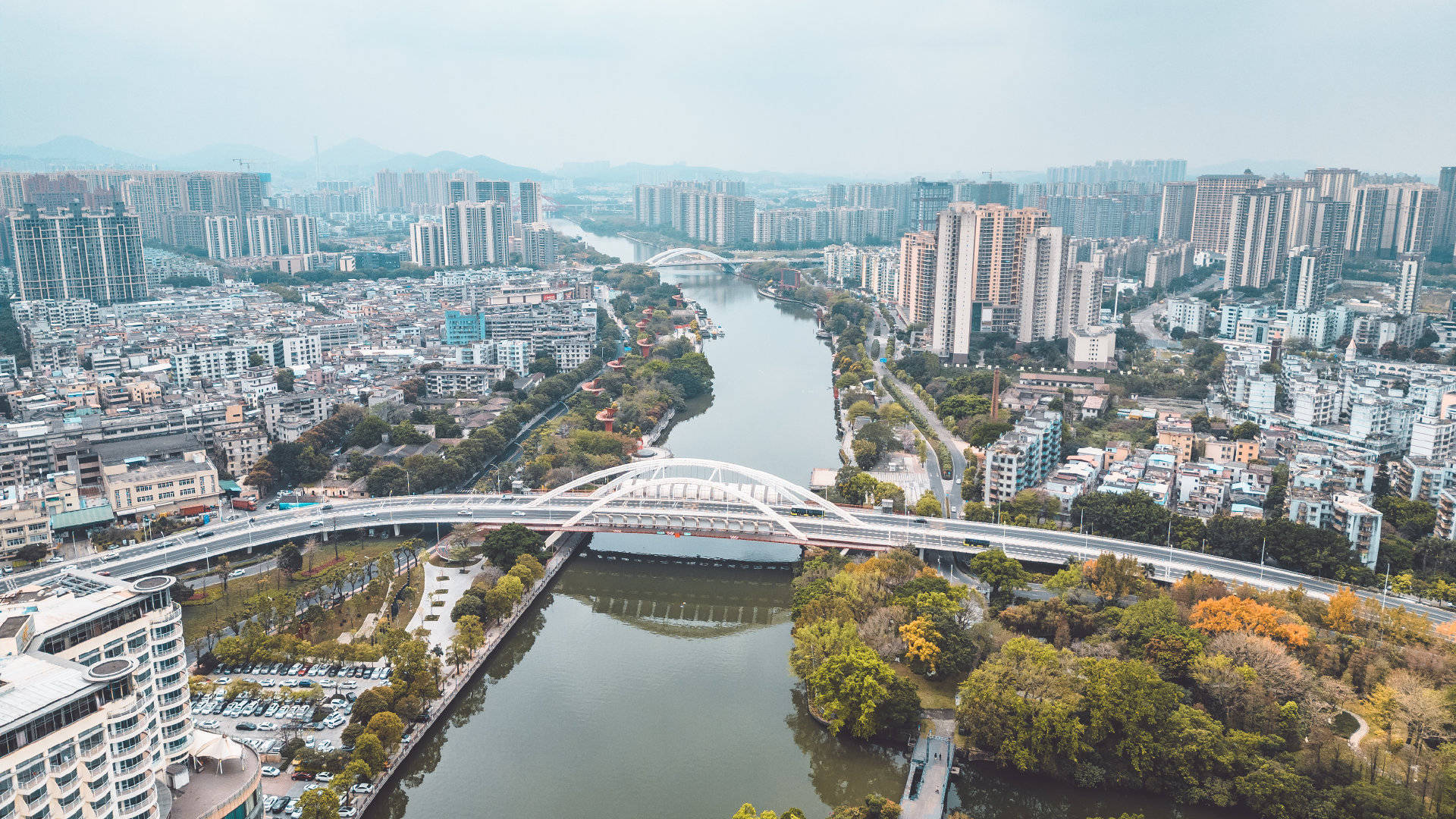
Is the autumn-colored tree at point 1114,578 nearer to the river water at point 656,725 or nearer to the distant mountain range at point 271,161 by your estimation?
the river water at point 656,725

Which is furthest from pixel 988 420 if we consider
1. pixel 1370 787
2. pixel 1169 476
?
pixel 1370 787

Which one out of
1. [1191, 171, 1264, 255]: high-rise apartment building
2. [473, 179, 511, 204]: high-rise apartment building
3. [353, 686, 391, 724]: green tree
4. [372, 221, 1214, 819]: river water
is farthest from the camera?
[473, 179, 511, 204]: high-rise apartment building

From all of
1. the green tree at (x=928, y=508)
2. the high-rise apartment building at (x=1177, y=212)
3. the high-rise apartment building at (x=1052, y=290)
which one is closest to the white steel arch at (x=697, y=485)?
the green tree at (x=928, y=508)

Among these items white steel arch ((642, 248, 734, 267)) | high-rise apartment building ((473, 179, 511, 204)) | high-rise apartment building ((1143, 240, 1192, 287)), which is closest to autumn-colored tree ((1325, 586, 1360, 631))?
high-rise apartment building ((1143, 240, 1192, 287))

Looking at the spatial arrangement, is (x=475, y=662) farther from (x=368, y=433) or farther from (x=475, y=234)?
(x=475, y=234)

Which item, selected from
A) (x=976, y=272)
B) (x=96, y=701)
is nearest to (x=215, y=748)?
(x=96, y=701)

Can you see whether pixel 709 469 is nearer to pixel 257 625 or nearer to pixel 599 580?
pixel 599 580

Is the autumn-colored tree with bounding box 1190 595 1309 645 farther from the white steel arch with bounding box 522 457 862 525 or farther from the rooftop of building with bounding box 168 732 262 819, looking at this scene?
the rooftop of building with bounding box 168 732 262 819
